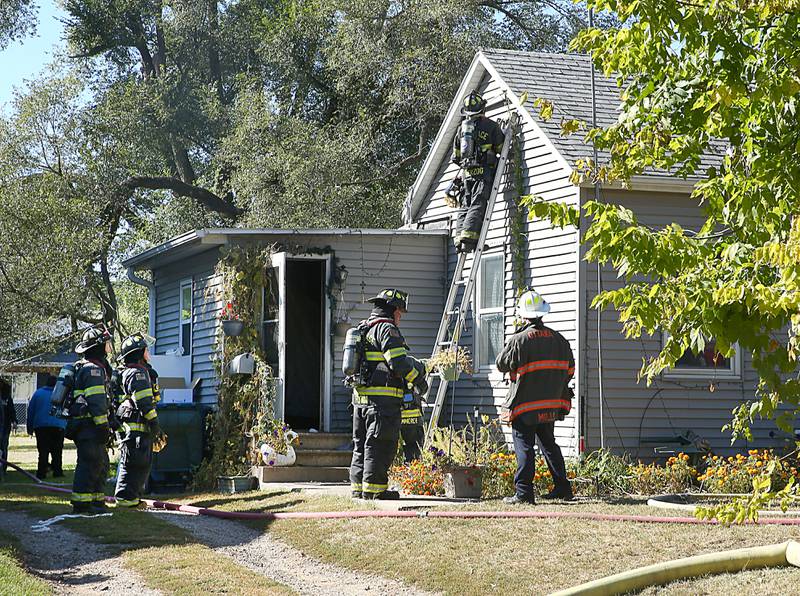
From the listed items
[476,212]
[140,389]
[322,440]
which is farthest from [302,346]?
[140,389]

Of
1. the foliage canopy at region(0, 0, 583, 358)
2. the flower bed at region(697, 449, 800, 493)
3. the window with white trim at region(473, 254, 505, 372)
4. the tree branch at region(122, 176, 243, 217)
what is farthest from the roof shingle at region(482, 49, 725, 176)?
the tree branch at region(122, 176, 243, 217)

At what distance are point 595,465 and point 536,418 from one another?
2.00 meters

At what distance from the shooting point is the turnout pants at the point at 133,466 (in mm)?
13609

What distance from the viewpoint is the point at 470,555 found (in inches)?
368

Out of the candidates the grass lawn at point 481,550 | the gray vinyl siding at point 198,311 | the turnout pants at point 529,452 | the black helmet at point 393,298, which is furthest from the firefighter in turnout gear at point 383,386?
the gray vinyl siding at point 198,311

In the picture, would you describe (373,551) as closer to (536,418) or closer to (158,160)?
(536,418)

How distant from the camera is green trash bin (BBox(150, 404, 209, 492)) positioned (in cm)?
1647

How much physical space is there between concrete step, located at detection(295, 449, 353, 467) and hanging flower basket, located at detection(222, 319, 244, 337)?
6.24 feet

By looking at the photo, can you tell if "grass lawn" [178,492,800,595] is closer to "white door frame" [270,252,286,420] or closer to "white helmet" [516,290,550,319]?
"white helmet" [516,290,550,319]

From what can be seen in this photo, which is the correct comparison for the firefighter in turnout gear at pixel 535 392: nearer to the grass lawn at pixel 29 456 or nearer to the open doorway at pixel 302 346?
the open doorway at pixel 302 346

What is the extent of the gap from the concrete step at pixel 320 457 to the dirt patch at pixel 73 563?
12.8 ft

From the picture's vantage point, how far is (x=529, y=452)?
11602 mm

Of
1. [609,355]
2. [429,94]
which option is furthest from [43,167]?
[609,355]

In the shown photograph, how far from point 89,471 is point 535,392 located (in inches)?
204
